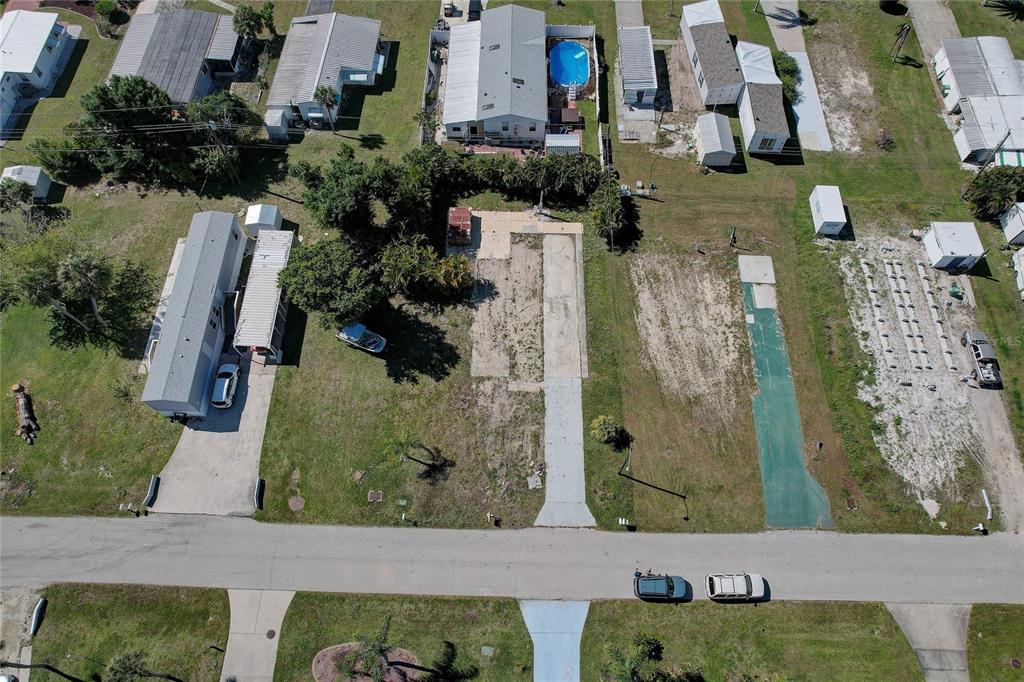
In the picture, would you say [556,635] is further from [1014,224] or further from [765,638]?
[1014,224]

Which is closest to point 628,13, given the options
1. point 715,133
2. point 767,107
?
point 767,107

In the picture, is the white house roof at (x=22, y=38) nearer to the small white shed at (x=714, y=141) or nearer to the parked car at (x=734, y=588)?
the small white shed at (x=714, y=141)

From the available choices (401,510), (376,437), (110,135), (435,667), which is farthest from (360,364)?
(110,135)

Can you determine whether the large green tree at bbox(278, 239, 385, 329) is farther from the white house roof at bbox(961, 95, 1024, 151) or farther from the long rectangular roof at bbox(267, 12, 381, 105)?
the white house roof at bbox(961, 95, 1024, 151)

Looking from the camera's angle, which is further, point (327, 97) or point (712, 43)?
point (712, 43)

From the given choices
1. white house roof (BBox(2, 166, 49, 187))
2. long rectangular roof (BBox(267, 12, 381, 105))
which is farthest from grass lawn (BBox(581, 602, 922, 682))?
white house roof (BBox(2, 166, 49, 187))

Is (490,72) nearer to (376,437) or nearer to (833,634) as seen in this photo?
(376,437)
